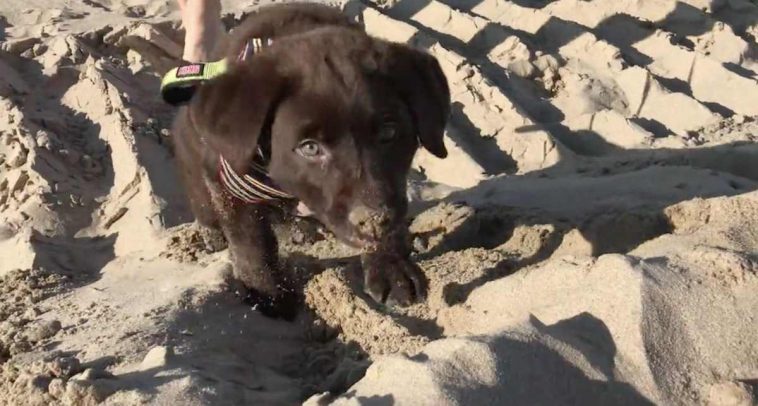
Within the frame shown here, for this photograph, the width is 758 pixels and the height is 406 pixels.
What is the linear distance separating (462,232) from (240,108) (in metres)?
1.30

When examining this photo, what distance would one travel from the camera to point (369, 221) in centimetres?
224

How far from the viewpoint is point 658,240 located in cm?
265

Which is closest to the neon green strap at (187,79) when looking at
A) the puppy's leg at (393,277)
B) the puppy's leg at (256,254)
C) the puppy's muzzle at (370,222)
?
the puppy's leg at (256,254)

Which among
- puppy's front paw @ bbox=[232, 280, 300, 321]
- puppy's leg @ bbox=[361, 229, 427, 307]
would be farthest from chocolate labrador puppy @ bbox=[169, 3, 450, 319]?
puppy's front paw @ bbox=[232, 280, 300, 321]

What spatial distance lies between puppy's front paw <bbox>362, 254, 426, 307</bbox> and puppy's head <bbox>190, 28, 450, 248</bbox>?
1.45 feet

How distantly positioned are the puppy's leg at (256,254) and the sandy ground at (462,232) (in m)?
0.06

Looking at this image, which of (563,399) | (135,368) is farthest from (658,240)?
(135,368)

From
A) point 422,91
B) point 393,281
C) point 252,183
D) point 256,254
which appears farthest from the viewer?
point 256,254

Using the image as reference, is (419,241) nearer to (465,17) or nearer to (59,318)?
(59,318)

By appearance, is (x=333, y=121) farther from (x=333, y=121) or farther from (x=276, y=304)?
(x=276, y=304)

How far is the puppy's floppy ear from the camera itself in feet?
8.21

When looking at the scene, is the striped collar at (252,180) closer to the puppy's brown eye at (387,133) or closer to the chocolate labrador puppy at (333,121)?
the chocolate labrador puppy at (333,121)

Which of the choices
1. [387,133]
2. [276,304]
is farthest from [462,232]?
[387,133]

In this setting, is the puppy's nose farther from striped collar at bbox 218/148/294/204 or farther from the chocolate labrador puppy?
striped collar at bbox 218/148/294/204
